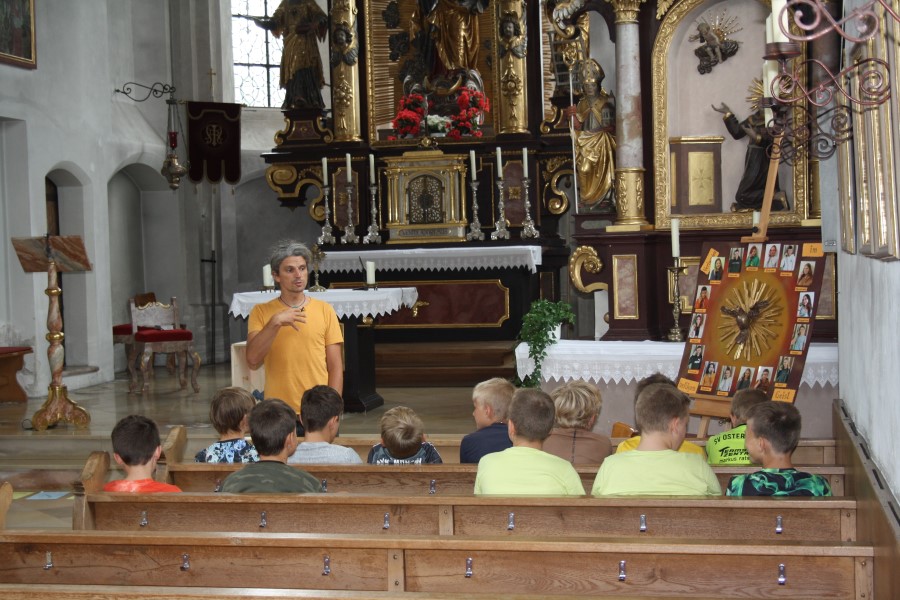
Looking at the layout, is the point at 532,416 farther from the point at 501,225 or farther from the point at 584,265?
the point at 501,225

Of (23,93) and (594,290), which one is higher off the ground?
(23,93)

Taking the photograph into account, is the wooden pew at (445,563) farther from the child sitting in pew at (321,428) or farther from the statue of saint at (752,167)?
the statue of saint at (752,167)

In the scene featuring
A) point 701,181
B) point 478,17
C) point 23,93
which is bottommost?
point 701,181

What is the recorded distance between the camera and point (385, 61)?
1454cm

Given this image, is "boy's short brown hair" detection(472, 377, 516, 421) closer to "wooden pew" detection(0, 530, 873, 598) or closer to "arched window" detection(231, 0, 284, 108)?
"wooden pew" detection(0, 530, 873, 598)

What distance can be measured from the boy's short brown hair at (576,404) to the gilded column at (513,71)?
29.6ft

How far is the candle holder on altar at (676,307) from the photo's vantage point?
7461 millimetres

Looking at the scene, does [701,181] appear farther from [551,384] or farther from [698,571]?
[698,571]

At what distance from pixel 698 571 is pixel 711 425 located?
519cm

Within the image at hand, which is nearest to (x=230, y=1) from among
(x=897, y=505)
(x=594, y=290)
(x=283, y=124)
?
(x=283, y=124)

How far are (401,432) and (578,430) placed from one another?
2.33 feet

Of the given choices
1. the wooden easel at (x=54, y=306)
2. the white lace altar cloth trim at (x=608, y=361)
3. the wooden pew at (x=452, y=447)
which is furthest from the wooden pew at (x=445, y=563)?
the wooden easel at (x=54, y=306)

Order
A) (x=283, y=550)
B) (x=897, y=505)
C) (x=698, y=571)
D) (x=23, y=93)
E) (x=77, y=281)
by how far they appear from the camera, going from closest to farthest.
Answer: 1. (x=897, y=505)
2. (x=698, y=571)
3. (x=283, y=550)
4. (x=23, y=93)
5. (x=77, y=281)

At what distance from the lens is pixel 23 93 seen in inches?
473
